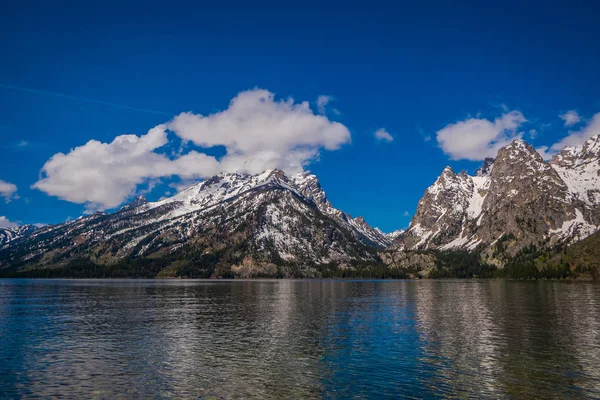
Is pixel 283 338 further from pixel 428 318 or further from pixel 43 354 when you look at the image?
pixel 428 318

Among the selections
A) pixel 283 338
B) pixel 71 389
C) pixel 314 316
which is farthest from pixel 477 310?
pixel 71 389

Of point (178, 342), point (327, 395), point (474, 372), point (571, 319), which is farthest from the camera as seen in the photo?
point (571, 319)

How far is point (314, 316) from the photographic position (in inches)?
3775

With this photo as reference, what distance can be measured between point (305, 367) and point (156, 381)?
588 inches

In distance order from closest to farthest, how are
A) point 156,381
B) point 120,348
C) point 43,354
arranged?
point 156,381 < point 43,354 < point 120,348

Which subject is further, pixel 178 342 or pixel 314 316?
pixel 314 316

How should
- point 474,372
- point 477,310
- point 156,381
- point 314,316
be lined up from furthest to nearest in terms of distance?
1. point 477,310
2. point 314,316
3. point 474,372
4. point 156,381

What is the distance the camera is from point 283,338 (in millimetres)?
66500

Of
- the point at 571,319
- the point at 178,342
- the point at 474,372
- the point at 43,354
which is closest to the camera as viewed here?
the point at 474,372

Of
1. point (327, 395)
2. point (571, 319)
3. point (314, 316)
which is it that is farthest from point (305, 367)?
point (571, 319)

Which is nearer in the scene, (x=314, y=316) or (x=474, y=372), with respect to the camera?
(x=474, y=372)

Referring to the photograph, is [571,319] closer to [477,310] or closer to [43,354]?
[477,310]

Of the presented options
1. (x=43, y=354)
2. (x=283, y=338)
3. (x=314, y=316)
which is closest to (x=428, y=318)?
(x=314, y=316)

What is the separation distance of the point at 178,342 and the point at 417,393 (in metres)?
37.1
